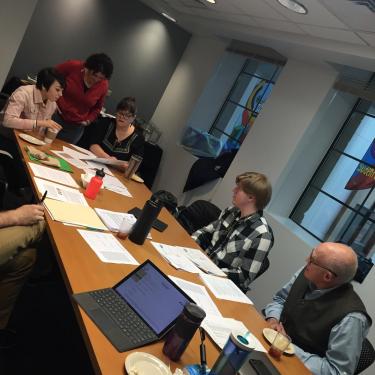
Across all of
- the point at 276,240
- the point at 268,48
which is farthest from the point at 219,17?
the point at 276,240

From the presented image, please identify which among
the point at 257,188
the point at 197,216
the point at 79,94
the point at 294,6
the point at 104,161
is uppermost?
the point at 294,6

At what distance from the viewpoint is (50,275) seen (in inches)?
111

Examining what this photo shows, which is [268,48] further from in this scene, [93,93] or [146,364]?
[146,364]

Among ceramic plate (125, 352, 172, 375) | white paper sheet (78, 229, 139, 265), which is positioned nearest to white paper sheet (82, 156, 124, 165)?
white paper sheet (78, 229, 139, 265)

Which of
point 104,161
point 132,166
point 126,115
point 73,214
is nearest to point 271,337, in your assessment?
point 73,214

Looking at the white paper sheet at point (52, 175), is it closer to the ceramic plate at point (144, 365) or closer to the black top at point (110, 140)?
the black top at point (110, 140)

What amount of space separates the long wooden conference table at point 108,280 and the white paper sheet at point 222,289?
0.04 m

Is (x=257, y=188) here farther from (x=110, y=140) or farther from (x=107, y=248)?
(x=110, y=140)

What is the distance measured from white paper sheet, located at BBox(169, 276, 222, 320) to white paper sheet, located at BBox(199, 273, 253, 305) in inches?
3.5

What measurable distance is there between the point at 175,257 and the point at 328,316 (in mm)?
840

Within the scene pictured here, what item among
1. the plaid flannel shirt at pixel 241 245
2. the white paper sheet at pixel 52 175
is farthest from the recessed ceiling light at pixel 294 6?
the white paper sheet at pixel 52 175

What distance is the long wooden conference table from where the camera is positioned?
1.25 metres

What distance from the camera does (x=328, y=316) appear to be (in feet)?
6.76

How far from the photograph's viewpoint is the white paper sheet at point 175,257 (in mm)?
2076
